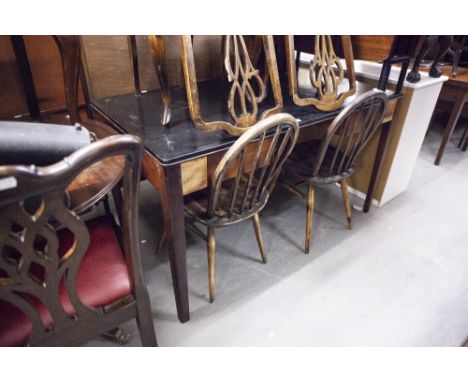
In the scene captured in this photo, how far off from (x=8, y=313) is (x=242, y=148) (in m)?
0.77

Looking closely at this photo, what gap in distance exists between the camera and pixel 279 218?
2.01m

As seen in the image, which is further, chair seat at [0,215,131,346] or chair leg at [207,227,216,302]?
chair leg at [207,227,216,302]

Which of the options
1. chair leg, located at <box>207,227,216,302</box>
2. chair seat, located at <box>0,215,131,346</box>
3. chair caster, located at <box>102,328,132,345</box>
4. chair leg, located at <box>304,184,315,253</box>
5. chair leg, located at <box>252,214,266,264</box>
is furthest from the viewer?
chair leg, located at <box>304,184,315,253</box>

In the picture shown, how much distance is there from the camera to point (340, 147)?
1552 mm

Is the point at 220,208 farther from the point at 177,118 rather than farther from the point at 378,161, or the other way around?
the point at 378,161

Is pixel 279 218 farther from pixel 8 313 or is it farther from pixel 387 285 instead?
pixel 8 313

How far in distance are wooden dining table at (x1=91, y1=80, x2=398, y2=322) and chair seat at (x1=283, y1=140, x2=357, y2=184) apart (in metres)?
0.31

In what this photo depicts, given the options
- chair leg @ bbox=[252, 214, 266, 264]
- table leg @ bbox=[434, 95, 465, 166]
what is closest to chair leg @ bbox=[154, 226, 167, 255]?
chair leg @ bbox=[252, 214, 266, 264]

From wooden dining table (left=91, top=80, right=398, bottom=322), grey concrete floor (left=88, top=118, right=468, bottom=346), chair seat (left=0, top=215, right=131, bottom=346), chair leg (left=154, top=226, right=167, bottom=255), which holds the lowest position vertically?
grey concrete floor (left=88, top=118, right=468, bottom=346)

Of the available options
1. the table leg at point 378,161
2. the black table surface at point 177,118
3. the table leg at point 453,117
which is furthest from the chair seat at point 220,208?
the table leg at point 453,117

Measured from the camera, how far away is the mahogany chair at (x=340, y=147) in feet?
4.56

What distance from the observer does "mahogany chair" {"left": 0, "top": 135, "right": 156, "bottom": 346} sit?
0.55 metres

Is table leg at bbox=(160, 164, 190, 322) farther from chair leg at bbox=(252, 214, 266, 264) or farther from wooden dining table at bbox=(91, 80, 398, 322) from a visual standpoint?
chair leg at bbox=(252, 214, 266, 264)
